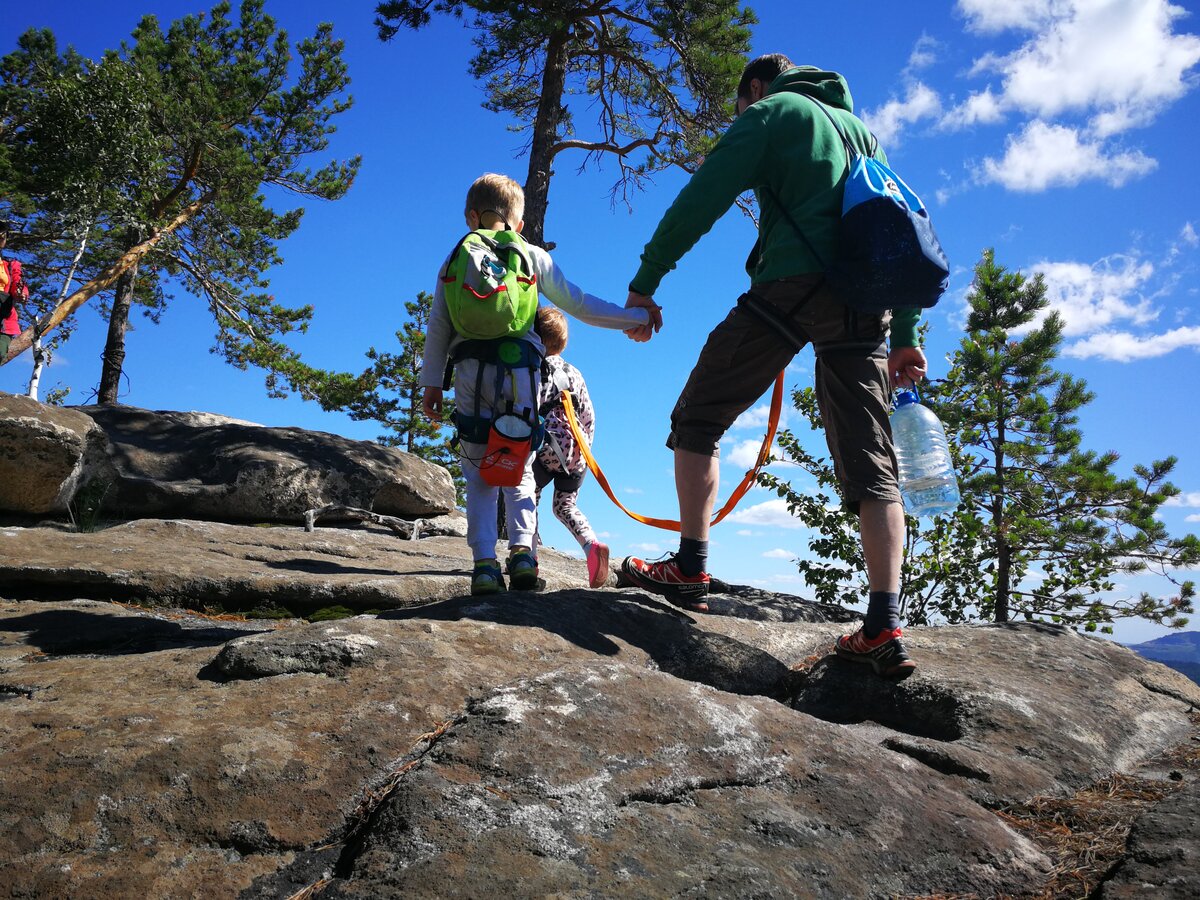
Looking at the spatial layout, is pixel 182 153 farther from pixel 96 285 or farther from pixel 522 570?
pixel 522 570

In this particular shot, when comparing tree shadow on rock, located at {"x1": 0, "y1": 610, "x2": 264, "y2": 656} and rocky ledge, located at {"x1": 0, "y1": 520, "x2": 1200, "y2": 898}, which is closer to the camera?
rocky ledge, located at {"x1": 0, "y1": 520, "x2": 1200, "y2": 898}

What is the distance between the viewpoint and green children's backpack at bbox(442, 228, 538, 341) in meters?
3.56

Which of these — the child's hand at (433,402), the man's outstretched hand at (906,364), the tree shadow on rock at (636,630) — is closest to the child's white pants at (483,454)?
the child's hand at (433,402)

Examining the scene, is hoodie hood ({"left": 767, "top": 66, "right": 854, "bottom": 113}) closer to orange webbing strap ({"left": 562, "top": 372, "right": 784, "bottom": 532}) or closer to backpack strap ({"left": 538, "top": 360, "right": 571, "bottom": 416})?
orange webbing strap ({"left": 562, "top": 372, "right": 784, "bottom": 532})

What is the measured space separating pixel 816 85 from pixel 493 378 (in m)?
1.91

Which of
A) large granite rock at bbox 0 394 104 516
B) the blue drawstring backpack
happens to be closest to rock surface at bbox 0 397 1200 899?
the blue drawstring backpack

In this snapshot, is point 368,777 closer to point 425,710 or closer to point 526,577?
point 425,710

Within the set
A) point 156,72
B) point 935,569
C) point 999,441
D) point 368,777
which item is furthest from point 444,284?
point 156,72

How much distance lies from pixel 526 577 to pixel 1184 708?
9.99 ft

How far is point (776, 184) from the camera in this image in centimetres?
333

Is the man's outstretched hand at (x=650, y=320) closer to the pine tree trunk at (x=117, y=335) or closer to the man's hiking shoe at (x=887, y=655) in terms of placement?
the man's hiking shoe at (x=887, y=655)

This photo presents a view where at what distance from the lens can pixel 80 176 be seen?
15523 mm

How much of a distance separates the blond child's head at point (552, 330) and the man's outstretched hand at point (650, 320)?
1.65m

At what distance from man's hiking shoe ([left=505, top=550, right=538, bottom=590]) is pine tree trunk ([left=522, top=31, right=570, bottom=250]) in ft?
18.8
